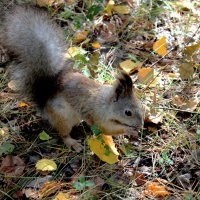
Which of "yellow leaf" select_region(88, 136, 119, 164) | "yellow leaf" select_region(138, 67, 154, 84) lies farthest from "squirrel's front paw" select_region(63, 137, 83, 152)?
"yellow leaf" select_region(138, 67, 154, 84)

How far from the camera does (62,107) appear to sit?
7.31 ft

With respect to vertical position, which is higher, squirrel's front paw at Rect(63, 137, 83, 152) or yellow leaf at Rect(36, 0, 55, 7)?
yellow leaf at Rect(36, 0, 55, 7)

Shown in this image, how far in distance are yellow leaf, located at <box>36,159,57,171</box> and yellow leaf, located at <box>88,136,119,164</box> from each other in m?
0.21

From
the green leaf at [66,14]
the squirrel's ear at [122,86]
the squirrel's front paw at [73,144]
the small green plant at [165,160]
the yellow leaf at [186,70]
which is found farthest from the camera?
the green leaf at [66,14]

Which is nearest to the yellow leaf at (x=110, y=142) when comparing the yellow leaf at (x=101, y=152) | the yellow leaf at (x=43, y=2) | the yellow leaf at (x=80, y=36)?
the yellow leaf at (x=101, y=152)

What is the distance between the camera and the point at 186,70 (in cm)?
252

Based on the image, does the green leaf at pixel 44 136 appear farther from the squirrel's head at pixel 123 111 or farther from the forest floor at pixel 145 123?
the squirrel's head at pixel 123 111

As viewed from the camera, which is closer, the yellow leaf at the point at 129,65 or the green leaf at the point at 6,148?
the green leaf at the point at 6,148

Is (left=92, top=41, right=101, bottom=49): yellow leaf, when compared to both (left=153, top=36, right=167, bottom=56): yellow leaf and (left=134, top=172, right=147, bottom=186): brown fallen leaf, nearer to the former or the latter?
(left=153, top=36, right=167, bottom=56): yellow leaf

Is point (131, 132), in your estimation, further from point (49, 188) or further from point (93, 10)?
point (93, 10)

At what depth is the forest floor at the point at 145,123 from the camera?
6.74 feet

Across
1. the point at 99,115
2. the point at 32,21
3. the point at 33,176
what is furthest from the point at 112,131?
the point at 32,21

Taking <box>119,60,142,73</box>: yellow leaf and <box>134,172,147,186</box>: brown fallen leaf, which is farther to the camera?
<box>119,60,142,73</box>: yellow leaf

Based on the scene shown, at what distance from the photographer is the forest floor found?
2.05 meters
